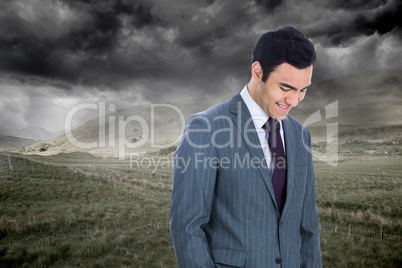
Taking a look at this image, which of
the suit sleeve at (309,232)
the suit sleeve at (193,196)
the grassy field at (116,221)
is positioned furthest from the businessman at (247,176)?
the grassy field at (116,221)

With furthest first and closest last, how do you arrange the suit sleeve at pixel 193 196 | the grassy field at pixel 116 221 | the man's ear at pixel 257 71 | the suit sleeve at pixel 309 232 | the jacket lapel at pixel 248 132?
1. the grassy field at pixel 116 221
2. the suit sleeve at pixel 309 232
3. the man's ear at pixel 257 71
4. the jacket lapel at pixel 248 132
5. the suit sleeve at pixel 193 196

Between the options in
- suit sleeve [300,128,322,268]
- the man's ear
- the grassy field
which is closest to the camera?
the man's ear

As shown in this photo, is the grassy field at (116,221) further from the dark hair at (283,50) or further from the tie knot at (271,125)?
the dark hair at (283,50)

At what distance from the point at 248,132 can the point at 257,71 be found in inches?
16.3

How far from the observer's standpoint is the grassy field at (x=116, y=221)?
21.9ft

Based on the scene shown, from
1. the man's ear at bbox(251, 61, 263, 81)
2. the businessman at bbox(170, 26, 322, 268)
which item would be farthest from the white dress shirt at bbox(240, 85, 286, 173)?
the man's ear at bbox(251, 61, 263, 81)

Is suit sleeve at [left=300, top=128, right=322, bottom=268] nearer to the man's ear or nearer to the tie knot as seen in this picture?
the tie knot

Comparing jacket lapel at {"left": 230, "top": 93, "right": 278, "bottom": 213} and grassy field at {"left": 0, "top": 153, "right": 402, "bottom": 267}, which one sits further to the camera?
grassy field at {"left": 0, "top": 153, "right": 402, "bottom": 267}

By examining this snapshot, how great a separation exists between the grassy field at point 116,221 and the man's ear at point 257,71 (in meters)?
6.17

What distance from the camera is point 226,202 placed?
146 centimetres

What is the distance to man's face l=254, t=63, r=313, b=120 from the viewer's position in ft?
5.07

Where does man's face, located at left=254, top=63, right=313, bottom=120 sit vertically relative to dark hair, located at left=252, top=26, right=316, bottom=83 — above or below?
below

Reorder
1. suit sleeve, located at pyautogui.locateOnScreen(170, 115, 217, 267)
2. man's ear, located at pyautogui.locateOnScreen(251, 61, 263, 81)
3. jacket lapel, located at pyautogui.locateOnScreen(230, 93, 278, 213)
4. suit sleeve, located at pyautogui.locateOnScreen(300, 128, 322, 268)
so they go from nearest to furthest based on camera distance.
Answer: suit sleeve, located at pyautogui.locateOnScreen(170, 115, 217, 267), jacket lapel, located at pyautogui.locateOnScreen(230, 93, 278, 213), man's ear, located at pyautogui.locateOnScreen(251, 61, 263, 81), suit sleeve, located at pyautogui.locateOnScreen(300, 128, 322, 268)

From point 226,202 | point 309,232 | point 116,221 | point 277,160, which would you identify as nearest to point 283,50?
point 277,160
